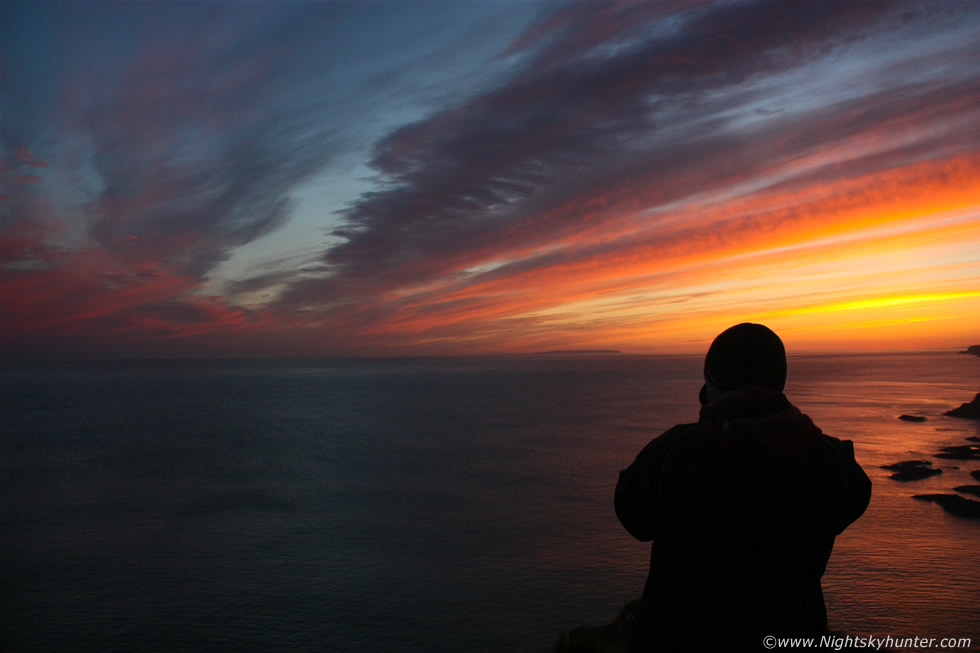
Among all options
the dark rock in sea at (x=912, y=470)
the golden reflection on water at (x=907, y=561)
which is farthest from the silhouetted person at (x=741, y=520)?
the dark rock in sea at (x=912, y=470)

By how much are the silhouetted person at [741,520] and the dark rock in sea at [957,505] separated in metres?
36.5

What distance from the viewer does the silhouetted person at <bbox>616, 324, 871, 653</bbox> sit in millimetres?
2307

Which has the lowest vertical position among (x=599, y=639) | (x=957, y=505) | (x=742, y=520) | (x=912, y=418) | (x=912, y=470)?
(x=912, y=418)

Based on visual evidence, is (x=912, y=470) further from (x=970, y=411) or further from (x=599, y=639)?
(x=970, y=411)

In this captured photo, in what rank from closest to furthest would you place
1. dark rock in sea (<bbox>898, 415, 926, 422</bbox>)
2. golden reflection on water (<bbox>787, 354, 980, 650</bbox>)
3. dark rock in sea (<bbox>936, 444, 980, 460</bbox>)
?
golden reflection on water (<bbox>787, 354, 980, 650</bbox>) → dark rock in sea (<bbox>936, 444, 980, 460</bbox>) → dark rock in sea (<bbox>898, 415, 926, 422</bbox>)

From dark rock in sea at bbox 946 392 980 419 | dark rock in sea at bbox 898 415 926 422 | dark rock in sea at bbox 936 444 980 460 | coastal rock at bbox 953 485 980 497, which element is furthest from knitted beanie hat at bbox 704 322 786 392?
dark rock in sea at bbox 946 392 980 419

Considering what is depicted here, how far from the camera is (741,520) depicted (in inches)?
91.6

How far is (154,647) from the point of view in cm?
1938

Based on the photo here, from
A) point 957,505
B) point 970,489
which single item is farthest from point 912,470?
point 957,505

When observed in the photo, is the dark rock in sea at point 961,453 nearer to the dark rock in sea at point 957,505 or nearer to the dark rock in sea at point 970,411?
the dark rock in sea at point 957,505

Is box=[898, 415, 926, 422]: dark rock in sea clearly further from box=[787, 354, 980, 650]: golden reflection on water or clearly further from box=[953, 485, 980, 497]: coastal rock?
box=[953, 485, 980, 497]: coastal rock

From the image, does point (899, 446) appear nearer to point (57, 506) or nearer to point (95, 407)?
point (57, 506)

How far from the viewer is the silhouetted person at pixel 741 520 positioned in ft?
7.57

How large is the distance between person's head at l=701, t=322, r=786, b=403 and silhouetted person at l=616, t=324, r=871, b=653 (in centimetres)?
8
